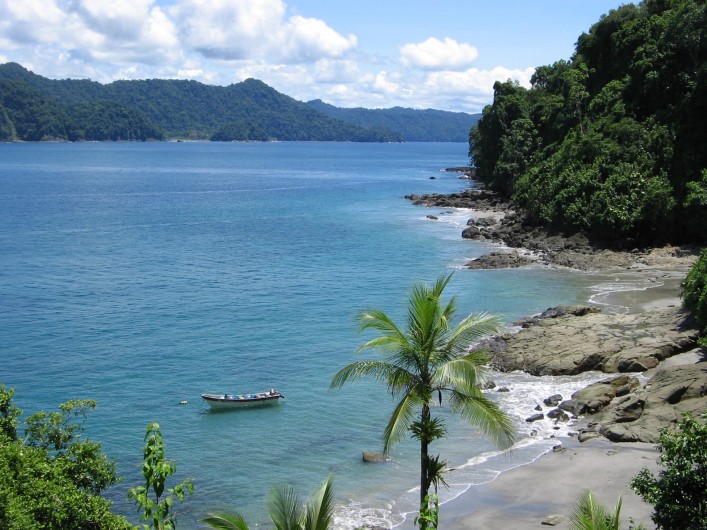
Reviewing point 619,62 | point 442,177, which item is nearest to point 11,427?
point 619,62

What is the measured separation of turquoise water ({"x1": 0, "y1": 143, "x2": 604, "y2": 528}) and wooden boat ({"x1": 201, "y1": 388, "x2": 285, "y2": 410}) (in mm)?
510

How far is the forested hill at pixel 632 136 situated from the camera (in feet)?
203

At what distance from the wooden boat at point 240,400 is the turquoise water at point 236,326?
20.1 inches

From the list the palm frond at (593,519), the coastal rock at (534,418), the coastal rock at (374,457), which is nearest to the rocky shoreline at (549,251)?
the coastal rock at (534,418)

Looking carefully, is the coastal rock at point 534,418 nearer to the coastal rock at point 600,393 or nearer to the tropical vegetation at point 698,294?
the coastal rock at point 600,393

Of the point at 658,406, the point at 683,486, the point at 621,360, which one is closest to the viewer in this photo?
the point at 683,486

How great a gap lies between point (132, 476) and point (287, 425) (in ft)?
23.2

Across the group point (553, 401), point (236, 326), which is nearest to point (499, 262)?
point (236, 326)

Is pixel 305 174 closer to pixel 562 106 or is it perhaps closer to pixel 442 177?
pixel 442 177

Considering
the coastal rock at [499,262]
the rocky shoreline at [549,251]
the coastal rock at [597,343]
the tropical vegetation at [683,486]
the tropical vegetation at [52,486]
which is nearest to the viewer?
the tropical vegetation at [52,486]

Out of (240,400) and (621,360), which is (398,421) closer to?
(240,400)

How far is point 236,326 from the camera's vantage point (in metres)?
46.0

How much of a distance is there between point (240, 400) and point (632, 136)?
1959 inches

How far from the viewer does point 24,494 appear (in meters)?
14.8
